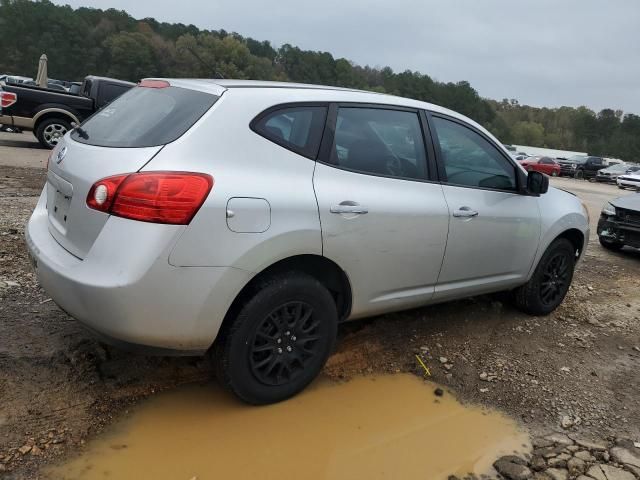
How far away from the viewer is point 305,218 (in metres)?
2.81

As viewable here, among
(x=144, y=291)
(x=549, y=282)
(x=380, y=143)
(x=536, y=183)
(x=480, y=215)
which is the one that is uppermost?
(x=380, y=143)

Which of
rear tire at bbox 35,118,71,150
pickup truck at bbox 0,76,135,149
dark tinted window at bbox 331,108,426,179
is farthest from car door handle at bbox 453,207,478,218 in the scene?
rear tire at bbox 35,118,71,150

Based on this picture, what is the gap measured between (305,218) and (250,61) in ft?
17.4

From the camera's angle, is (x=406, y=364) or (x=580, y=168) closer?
(x=406, y=364)

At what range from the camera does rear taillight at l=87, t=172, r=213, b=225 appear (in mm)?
2430

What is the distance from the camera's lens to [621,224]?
789cm

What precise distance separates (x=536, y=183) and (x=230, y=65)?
12.1 ft

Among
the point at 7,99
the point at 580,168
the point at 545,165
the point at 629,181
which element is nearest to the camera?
the point at 7,99

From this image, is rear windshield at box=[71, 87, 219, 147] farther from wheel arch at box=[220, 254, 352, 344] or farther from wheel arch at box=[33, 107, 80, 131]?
wheel arch at box=[33, 107, 80, 131]

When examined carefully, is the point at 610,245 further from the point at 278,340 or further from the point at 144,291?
the point at 144,291

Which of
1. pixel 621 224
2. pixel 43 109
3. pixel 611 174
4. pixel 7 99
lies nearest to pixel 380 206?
pixel 621 224

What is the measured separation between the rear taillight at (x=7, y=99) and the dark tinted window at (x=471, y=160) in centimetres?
1098

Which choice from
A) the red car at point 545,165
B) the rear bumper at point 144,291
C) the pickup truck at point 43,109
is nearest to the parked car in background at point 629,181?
the red car at point 545,165

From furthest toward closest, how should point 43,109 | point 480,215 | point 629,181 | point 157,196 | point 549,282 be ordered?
point 629,181 → point 43,109 → point 549,282 → point 480,215 → point 157,196
